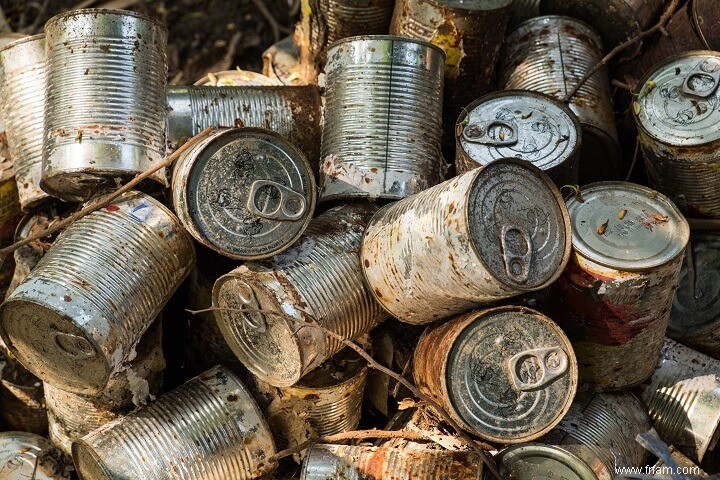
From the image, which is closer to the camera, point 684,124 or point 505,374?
point 505,374

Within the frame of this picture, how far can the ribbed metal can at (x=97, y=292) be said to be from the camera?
7.48ft

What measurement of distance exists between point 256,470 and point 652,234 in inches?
60.0

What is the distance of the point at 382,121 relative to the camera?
8.70 ft

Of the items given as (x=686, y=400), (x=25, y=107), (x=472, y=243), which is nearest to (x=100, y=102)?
(x=25, y=107)

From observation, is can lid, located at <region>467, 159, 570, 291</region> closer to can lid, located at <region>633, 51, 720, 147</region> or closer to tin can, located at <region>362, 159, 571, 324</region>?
tin can, located at <region>362, 159, 571, 324</region>

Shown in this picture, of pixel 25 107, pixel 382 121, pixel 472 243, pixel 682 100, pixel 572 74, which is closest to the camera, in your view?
pixel 472 243

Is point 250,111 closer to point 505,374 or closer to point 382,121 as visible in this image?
point 382,121

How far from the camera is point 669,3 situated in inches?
131

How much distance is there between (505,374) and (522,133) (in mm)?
916

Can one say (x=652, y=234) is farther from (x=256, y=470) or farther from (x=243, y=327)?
(x=256, y=470)

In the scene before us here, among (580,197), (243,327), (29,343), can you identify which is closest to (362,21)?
(580,197)

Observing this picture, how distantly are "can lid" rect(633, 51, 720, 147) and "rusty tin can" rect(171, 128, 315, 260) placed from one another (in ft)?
4.34

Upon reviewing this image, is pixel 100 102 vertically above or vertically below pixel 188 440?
above

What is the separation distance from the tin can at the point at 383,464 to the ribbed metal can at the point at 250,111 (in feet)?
3.80
